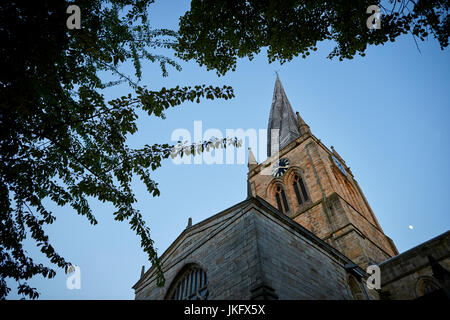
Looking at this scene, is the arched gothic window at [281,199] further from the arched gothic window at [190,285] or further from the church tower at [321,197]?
the arched gothic window at [190,285]

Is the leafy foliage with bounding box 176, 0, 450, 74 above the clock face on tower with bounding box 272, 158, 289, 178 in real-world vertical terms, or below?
below

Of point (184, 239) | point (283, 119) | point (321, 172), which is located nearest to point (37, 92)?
point (184, 239)

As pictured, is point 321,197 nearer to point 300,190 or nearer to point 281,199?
point 300,190

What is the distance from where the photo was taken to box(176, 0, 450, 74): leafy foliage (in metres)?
6.34

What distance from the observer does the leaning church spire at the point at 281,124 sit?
3262 cm

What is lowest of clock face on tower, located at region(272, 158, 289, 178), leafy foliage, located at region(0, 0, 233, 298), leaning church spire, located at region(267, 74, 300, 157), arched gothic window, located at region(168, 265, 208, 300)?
arched gothic window, located at region(168, 265, 208, 300)

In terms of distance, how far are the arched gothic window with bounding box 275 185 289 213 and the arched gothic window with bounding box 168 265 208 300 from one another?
46.5 feet

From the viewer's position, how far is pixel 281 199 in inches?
956

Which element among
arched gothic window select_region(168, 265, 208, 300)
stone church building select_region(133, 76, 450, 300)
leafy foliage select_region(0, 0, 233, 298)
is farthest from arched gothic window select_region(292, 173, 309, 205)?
leafy foliage select_region(0, 0, 233, 298)

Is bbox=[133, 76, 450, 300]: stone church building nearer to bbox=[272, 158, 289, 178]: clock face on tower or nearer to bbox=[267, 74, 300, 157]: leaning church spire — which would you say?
bbox=[272, 158, 289, 178]: clock face on tower

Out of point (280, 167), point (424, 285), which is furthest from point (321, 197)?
point (424, 285)

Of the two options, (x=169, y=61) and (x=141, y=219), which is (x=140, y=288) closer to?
(x=141, y=219)

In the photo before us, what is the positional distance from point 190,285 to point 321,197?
1383 centimetres
